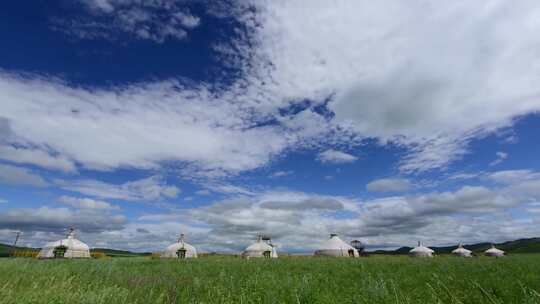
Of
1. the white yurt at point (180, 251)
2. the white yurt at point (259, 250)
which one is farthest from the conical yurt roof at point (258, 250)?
the white yurt at point (180, 251)

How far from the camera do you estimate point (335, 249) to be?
64.5m

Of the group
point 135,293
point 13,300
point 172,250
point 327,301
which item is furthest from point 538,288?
point 172,250

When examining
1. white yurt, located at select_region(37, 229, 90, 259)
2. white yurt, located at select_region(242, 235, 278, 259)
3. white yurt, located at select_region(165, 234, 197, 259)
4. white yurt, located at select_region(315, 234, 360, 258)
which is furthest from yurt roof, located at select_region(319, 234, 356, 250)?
white yurt, located at select_region(37, 229, 90, 259)

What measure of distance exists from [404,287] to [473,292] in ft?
5.79

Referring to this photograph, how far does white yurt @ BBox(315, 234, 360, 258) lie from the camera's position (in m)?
64.0

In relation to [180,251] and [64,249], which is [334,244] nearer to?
[180,251]

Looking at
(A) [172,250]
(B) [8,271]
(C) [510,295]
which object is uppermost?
(A) [172,250]

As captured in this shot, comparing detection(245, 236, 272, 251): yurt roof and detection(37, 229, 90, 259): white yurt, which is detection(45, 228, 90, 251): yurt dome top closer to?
detection(37, 229, 90, 259): white yurt

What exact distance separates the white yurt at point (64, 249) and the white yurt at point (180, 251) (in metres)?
15.0

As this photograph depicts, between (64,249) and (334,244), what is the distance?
5082 centimetres

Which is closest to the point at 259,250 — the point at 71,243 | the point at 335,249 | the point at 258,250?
the point at 258,250

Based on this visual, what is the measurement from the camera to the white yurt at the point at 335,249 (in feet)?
210

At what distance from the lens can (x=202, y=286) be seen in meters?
8.96

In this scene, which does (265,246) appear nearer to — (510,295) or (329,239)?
(329,239)
